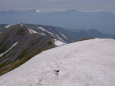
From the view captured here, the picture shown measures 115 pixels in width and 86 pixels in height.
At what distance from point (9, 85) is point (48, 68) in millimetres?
6323

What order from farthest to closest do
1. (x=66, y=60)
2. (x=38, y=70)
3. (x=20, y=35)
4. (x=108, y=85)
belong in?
(x=20, y=35), (x=66, y=60), (x=38, y=70), (x=108, y=85)

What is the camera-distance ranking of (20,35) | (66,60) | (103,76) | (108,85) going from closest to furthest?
1. (108,85)
2. (103,76)
3. (66,60)
4. (20,35)

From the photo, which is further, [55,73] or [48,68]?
[48,68]

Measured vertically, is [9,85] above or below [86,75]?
below

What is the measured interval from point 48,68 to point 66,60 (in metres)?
3.99

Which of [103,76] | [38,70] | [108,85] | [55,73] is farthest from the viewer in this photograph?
[38,70]

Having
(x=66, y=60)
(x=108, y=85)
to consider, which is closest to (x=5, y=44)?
(x=66, y=60)

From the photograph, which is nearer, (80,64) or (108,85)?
(108,85)

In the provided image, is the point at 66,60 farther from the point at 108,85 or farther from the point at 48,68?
the point at 108,85

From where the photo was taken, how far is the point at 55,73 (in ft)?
74.4

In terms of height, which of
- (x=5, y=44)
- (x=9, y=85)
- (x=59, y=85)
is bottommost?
(x=5, y=44)

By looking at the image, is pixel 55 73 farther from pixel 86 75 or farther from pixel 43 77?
pixel 86 75

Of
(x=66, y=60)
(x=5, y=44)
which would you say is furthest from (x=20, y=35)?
(x=66, y=60)

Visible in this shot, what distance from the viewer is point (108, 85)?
18.3m
